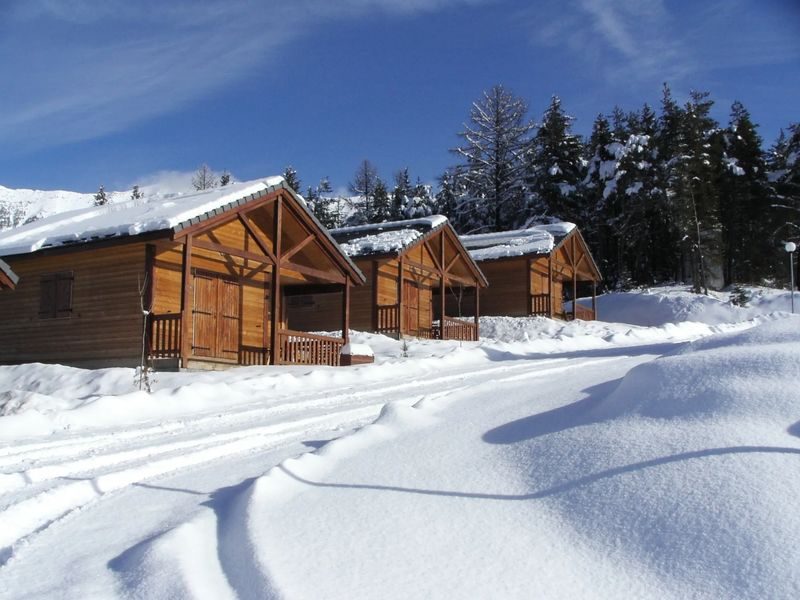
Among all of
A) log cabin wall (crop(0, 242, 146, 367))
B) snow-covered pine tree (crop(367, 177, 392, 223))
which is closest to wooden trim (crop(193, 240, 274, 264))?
log cabin wall (crop(0, 242, 146, 367))

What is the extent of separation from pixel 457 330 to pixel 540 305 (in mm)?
7657

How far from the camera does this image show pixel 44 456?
735cm

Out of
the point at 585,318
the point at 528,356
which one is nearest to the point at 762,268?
the point at 585,318

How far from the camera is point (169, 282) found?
17.1 metres

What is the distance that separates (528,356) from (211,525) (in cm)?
1462

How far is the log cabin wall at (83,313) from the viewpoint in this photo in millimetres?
16688

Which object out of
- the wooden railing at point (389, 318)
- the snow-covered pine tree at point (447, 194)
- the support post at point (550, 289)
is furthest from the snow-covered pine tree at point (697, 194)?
the wooden railing at point (389, 318)

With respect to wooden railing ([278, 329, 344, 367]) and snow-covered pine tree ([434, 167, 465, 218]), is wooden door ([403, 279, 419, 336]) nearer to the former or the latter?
wooden railing ([278, 329, 344, 367])

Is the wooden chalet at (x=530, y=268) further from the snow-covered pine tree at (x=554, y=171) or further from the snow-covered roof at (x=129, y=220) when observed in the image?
the snow-covered roof at (x=129, y=220)

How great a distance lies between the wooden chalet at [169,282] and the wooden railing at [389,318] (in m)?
4.49

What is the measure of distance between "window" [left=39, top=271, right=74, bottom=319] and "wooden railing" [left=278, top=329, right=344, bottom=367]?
4.99 m

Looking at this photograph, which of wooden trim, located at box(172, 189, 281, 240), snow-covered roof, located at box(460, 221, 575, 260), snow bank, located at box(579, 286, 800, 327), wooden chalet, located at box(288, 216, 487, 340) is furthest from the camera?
snow-covered roof, located at box(460, 221, 575, 260)

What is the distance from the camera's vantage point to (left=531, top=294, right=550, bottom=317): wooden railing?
34156 millimetres

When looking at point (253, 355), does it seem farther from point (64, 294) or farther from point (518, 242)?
point (518, 242)
